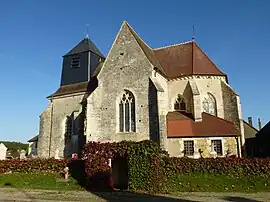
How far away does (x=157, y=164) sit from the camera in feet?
47.0

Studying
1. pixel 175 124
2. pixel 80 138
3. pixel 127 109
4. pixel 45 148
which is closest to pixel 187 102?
pixel 175 124

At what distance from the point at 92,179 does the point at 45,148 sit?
578 inches

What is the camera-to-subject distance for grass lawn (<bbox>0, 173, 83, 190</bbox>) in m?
16.0

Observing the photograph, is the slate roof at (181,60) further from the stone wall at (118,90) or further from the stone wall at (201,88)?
the stone wall at (118,90)

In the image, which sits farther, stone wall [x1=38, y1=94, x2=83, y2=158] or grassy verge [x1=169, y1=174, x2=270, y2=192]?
stone wall [x1=38, y1=94, x2=83, y2=158]

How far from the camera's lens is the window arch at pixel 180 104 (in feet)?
83.9

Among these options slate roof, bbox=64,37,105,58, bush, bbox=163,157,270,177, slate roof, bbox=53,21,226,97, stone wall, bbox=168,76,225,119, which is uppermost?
slate roof, bbox=64,37,105,58

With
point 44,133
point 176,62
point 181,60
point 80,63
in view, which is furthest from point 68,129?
point 181,60

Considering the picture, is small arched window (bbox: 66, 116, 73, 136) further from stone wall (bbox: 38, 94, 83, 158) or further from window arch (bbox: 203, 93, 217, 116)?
window arch (bbox: 203, 93, 217, 116)

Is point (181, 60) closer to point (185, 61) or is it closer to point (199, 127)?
point (185, 61)

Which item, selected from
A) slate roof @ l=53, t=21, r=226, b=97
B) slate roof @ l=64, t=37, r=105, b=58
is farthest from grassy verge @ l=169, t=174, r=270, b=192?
slate roof @ l=64, t=37, r=105, b=58

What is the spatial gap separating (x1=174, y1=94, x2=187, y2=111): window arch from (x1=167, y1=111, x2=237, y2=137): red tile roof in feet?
7.99

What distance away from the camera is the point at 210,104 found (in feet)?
84.2

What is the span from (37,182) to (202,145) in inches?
466
